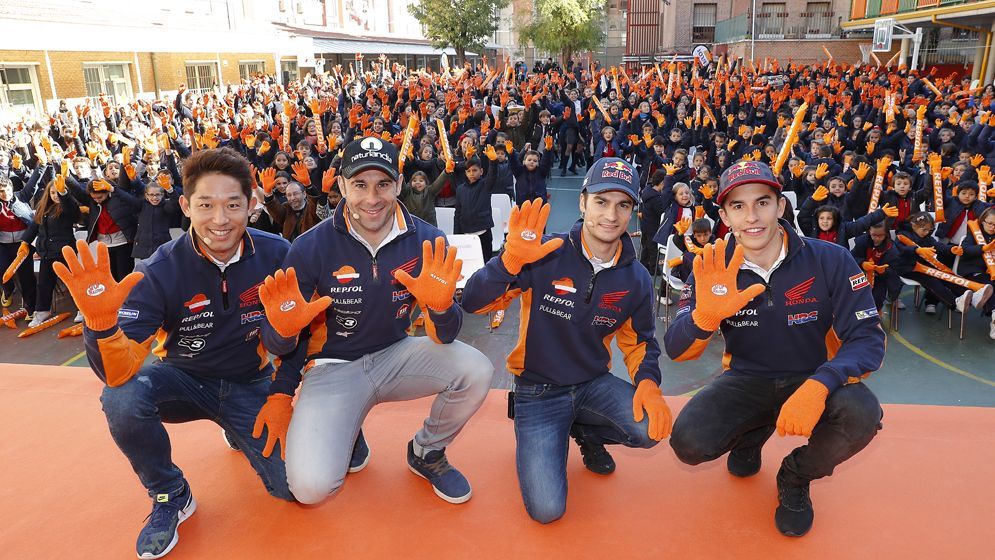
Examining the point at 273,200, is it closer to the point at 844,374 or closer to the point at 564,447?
the point at 564,447

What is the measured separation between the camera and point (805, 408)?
228 cm

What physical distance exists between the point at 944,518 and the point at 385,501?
2.28 metres

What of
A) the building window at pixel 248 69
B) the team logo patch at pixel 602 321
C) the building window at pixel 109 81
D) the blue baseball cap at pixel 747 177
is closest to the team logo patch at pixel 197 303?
the team logo patch at pixel 602 321

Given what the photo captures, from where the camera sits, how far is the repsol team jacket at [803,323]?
240 cm

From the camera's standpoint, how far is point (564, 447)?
8.86ft

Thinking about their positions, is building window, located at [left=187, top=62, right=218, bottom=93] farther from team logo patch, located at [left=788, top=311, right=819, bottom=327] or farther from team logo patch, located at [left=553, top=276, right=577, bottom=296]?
team logo patch, located at [left=788, top=311, right=819, bottom=327]

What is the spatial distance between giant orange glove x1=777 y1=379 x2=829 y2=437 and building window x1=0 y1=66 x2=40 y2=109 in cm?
1831

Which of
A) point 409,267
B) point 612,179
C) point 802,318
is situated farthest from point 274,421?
point 802,318

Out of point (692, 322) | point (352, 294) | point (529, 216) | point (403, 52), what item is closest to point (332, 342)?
point (352, 294)

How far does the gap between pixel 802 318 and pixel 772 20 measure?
101 ft

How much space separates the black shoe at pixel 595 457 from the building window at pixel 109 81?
19.7 meters

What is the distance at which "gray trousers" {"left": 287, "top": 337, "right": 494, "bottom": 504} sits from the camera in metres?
2.47

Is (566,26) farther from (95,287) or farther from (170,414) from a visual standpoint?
(95,287)

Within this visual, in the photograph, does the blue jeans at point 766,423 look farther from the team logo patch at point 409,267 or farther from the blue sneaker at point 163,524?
the blue sneaker at point 163,524
